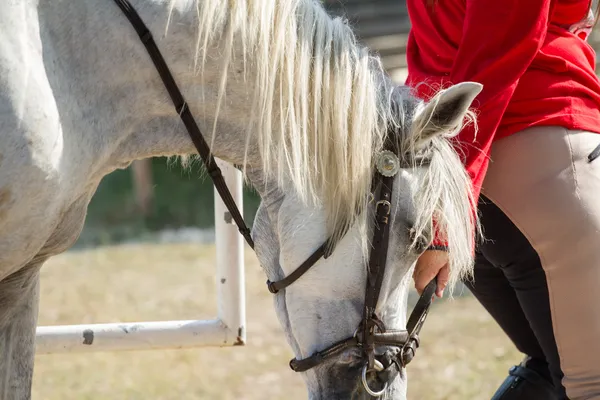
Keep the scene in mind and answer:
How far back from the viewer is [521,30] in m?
2.01

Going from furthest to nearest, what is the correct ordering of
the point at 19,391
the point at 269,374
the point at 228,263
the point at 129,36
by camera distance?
the point at 269,374
the point at 228,263
the point at 19,391
the point at 129,36

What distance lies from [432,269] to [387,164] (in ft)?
1.05

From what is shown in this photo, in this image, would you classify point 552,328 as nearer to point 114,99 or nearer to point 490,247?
point 490,247

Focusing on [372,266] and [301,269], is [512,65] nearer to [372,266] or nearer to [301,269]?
[372,266]

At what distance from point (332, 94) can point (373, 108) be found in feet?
0.32

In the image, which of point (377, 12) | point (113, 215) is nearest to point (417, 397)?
point (113, 215)

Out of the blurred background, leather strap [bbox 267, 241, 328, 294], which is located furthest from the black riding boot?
leather strap [bbox 267, 241, 328, 294]

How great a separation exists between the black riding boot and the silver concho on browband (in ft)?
3.38

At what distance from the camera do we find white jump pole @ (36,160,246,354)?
2715 mm

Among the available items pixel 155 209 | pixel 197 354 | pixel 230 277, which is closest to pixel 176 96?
pixel 230 277

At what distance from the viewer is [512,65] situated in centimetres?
201

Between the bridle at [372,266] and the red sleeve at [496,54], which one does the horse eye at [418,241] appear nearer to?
the bridle at [372,266]

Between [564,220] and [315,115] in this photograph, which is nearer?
[315,115]

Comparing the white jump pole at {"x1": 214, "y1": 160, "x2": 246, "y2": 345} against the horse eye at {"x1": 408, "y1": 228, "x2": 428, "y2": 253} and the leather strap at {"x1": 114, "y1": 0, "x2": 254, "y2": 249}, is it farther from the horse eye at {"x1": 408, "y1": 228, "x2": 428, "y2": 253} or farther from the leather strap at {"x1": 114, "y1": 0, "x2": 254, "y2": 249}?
the horse eye at {"x1": 408, "y1": 228, "x2": 428, "y2": 253}
